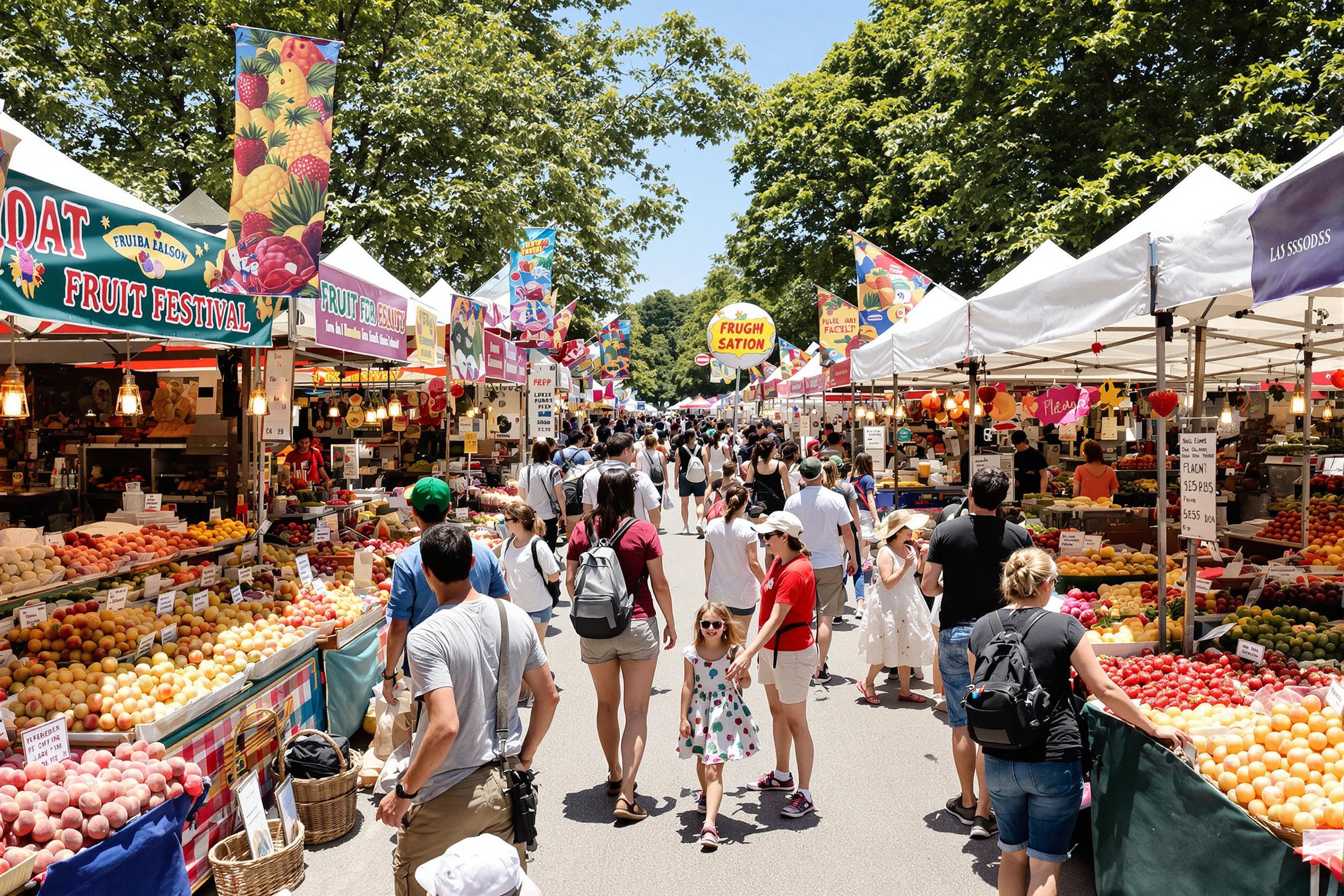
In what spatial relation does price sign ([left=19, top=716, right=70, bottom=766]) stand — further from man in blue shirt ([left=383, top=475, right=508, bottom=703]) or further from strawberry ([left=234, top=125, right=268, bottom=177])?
strawberry ([left=234, top=125, right=268, bottom=177])

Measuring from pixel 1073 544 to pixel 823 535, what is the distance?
8.70 ft

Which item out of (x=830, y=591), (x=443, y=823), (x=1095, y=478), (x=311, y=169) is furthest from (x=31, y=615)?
(x=1095, y=478)

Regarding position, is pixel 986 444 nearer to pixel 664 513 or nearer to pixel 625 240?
pixel 664 513

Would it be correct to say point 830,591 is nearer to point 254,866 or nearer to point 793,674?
point 793,674

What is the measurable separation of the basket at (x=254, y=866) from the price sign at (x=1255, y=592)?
6.44 m

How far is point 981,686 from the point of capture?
3.79 meters

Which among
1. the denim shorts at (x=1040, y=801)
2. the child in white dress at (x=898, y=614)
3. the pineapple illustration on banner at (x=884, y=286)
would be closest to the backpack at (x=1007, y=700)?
the denim shorts at (x=1040, y=801)

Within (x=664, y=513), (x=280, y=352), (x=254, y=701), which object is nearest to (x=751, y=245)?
(x=664, y=513)

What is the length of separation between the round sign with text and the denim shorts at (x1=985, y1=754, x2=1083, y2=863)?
16.2 metres

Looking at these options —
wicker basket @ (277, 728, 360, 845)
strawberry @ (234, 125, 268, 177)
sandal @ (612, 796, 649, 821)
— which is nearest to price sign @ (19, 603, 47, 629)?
wicker basket @ (277, 728, 360, 845)

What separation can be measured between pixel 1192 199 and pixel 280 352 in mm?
7259

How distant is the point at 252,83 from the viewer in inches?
229

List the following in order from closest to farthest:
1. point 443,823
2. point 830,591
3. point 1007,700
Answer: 1. point 443,823
2. point 1007,700
3. point 830,591

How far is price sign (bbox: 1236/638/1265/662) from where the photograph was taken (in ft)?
16.7
